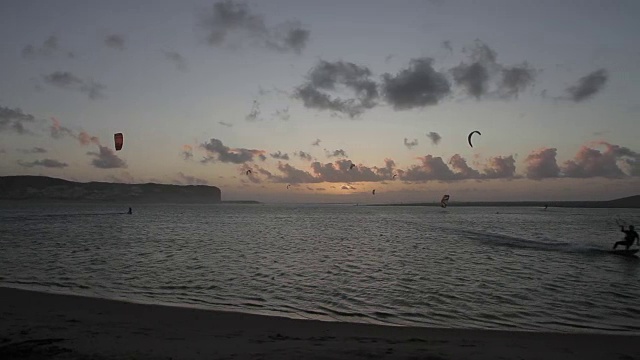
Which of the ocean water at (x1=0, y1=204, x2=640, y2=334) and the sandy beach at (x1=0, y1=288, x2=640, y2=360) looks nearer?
the sandy beach at (x1=0, y1=288, x2=640, y2=360)

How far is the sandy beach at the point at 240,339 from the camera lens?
311 inches

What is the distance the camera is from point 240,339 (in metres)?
9.11

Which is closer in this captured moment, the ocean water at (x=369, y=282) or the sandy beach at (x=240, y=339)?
the sandy beach at (x=240, y=339)

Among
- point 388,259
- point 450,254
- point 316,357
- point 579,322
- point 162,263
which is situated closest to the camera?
point 316,357

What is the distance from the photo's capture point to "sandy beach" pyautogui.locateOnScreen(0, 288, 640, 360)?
789 cm

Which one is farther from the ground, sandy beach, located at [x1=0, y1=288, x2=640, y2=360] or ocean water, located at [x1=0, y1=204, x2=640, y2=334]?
sandy beach, located at [x1=0, y1=288, x2=640, y2=360]

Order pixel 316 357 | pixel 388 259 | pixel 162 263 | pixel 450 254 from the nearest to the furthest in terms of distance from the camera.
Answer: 1. pixel 316 357
2. pixel 162 263
3. pixel 388 259
4. pixel 450 254

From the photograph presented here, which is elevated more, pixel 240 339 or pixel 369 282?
pixel 240 339

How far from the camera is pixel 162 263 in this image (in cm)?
2298

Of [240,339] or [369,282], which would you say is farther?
[369,282]

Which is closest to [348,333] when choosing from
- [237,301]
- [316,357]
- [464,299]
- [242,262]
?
[316,357]

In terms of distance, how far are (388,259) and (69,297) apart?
56.2ft

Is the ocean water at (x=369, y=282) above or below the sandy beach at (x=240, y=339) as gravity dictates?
below

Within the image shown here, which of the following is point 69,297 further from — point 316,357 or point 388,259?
point 388,259
